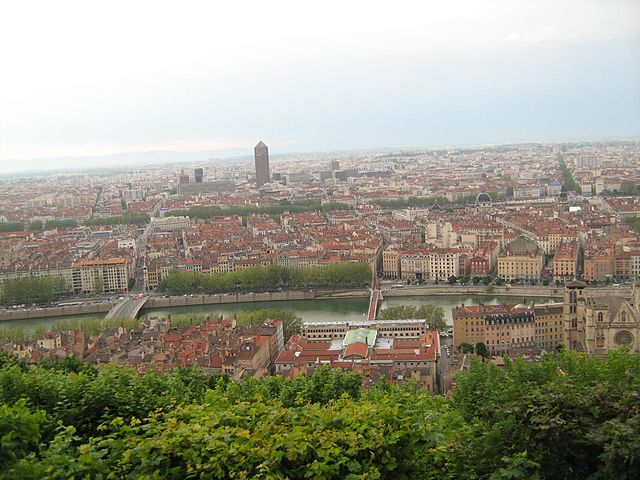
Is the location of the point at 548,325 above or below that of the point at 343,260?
above

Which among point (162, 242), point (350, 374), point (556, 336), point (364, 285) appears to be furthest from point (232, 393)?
point (162, 242)

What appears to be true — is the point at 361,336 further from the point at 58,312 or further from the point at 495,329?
the point at 58,312

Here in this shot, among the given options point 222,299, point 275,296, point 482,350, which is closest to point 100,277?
point 222,299

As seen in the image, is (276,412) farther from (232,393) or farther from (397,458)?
(232,393)

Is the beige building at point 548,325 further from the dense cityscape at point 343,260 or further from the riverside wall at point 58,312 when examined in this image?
the riverside wall at point 58,312

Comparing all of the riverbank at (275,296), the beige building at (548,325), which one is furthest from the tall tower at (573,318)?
the riverbank at (275,296)
